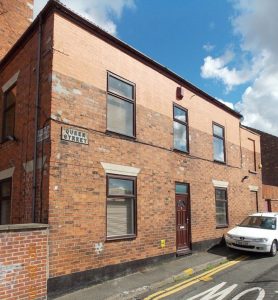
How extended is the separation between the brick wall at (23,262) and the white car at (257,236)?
7783mm

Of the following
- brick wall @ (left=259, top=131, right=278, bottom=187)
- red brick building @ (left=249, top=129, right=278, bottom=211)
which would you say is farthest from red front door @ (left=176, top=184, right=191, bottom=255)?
brick wall @ (left=259, top=131, right=278, bottom=187)

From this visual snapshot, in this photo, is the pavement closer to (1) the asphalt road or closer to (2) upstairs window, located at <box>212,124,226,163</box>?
(1) the asphalt road

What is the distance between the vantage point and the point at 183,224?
12.2 metres

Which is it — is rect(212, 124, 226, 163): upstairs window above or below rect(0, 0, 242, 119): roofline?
below

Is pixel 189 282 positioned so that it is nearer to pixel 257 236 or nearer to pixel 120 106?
pixel 257 236

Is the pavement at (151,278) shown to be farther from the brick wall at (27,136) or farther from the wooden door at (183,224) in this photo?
the brick wall at (27,136)

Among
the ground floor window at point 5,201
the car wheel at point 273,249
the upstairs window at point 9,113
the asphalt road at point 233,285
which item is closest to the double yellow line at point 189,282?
the asphalt road at point 233,285

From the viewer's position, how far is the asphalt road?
7.67 meters

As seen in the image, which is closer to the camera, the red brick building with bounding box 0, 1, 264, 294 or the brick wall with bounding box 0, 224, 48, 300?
the brick wall with bounding box 0, 224, 48, 300

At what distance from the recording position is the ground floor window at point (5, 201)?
9.97 metres

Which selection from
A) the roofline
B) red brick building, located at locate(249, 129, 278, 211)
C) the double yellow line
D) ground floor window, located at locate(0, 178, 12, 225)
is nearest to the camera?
the double yellow line

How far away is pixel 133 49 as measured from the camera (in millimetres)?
10930

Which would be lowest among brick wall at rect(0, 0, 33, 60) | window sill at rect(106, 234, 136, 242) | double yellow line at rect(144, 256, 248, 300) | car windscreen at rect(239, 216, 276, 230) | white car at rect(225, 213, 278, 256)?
double yellow line at rect(144, 256, 248, 300)

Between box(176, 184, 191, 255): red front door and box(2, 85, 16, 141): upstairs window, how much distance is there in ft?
19.4
